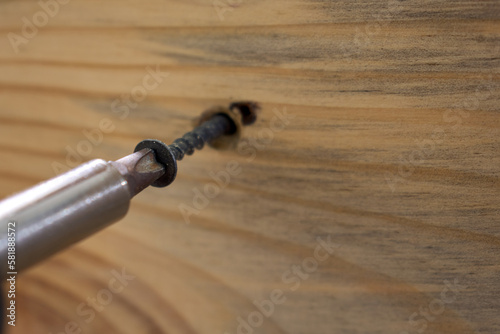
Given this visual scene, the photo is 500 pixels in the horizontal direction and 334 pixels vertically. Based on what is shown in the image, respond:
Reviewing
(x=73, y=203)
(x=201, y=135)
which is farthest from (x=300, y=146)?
(x=73, y=203)

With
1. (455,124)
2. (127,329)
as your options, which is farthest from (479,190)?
(127,329)

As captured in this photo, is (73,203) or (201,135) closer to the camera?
(73,203)

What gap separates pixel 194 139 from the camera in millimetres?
588

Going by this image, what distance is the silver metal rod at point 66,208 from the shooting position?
0.38 m

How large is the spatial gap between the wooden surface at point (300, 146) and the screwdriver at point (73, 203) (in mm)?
232

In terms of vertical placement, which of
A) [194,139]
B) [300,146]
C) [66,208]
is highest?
[300,146]

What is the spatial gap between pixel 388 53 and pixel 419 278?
0.33m

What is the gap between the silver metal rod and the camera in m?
0.38

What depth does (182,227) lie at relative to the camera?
2.71ft

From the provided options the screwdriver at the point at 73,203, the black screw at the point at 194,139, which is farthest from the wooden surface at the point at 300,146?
the screwdriver at the point at 73,203

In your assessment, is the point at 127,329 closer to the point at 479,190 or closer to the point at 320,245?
the point at 320,245

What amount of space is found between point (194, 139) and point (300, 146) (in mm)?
170

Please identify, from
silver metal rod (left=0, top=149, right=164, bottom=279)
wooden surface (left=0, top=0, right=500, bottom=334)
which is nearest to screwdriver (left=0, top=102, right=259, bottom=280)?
silver metal rod (left=0, top=149, right=164, bottom=279)

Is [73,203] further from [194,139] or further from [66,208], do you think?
[194,139]
